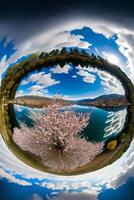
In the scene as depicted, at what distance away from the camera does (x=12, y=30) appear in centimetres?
491

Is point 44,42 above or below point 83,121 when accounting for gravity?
above

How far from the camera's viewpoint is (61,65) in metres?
4.80

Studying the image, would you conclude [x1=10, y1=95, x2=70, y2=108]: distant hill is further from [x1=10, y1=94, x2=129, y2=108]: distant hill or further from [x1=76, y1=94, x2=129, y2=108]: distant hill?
[x1=76, y1=94, x2=129, y2=108]: distant hill

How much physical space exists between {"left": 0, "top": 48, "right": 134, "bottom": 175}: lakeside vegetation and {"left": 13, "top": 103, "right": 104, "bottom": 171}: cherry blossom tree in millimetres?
51

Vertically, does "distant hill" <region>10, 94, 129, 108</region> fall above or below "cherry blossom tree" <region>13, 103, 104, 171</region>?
above

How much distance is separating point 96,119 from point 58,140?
0.76ft

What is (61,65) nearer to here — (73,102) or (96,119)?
(73,102)

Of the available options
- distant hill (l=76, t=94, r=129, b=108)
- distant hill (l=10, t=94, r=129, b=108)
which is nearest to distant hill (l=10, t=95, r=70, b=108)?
distant hill (l=10, t=94, r=129, b=108)

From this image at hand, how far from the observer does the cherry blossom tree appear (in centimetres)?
479

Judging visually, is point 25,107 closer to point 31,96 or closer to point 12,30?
point 31,96

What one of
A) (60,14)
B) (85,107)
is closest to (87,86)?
(85,107)

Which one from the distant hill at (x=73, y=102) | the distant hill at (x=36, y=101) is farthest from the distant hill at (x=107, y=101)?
the distant hill at (x=36, y=101)

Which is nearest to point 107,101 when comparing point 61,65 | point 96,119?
point 96,119

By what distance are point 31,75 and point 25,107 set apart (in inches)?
6.8
